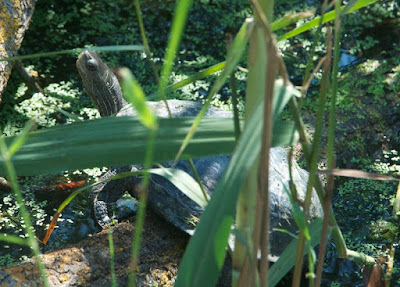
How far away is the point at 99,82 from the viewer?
91.1 inches

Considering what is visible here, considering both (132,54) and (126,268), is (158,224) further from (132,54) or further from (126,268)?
(132,54)

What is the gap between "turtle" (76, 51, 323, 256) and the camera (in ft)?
5.67

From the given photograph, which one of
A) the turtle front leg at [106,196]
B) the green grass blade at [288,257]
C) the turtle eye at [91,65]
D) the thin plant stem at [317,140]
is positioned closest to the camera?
the thin plant stem at [317,140]

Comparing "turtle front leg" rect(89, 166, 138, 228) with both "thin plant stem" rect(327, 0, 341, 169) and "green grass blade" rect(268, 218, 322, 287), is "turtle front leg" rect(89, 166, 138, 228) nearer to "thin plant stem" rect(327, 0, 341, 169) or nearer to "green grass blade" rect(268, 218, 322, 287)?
"green grass blade" rect(268, 218, 322, 287)

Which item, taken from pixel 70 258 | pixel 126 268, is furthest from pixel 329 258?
pixel 70 258

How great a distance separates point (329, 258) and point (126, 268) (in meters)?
0.81

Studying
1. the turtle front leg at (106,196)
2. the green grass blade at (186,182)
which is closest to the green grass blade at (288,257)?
the green grass blade at (186,182)

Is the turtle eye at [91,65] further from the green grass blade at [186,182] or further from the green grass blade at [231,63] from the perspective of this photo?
the green grass blade at [231,63]

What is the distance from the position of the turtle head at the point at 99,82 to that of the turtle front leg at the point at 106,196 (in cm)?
38

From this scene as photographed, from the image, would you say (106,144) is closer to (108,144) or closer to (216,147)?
(108,144)

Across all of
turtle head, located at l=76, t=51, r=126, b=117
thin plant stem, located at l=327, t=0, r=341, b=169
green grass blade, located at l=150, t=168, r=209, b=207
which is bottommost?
green grass blade, located at l=150, t=168, r=209, b=207

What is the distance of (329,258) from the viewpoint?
1.92 m

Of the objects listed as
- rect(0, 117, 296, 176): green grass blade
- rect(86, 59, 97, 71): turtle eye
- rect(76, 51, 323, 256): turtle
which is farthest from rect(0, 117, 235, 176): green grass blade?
rect(86, 59, 97, 71): turtle eye

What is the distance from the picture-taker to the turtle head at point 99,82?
2277 mm
